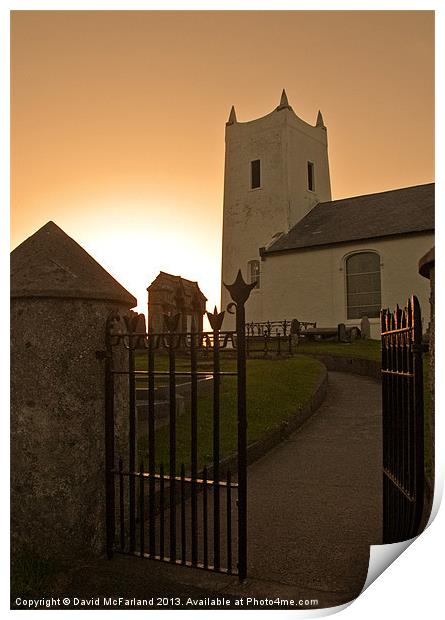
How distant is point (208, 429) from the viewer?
7.39 m

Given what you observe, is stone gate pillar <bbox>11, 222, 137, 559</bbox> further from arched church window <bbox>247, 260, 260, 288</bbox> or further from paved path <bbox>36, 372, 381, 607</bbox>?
arched church window <bbox>247, 260, 260, 288</bbox>

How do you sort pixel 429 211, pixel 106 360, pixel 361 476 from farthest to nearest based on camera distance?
1. pixel 429 211
2. pixel 361 476
3. pixel 106 360

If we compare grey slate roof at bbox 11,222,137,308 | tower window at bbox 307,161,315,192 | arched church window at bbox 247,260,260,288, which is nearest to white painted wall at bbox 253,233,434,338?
arched church window at bbox 247,260,260,288

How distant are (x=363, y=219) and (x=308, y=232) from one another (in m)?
2.15

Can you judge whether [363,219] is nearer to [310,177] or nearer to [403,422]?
[310,177]

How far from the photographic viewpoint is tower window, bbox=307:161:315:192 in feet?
73.2

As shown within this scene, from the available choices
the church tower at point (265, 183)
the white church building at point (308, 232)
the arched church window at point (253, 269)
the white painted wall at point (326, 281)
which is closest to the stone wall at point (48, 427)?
the church tower at point (265, 183)

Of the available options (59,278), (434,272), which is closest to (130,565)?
(59,278)

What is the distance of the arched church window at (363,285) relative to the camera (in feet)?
72.3

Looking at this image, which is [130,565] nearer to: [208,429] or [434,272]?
[434,272]

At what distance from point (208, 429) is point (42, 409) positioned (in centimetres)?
351

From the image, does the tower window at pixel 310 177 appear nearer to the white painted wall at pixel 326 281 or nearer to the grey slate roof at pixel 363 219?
the grey slate roof at pixel 363 219

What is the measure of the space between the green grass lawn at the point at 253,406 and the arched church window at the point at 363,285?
9.18 metres

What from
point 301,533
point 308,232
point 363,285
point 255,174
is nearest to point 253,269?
point 308,232
